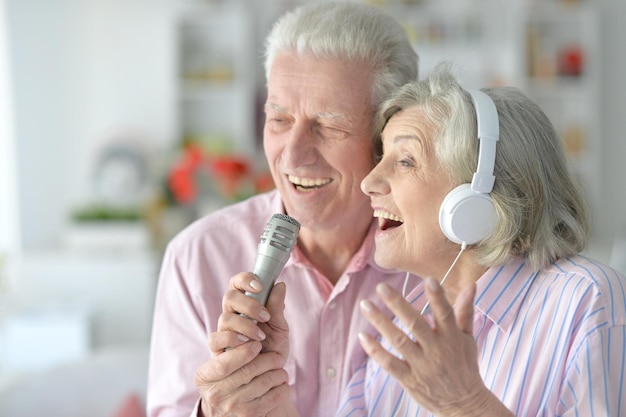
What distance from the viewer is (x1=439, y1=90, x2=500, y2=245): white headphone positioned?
4.33 ft

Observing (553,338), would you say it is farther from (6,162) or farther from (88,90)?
(88,90)

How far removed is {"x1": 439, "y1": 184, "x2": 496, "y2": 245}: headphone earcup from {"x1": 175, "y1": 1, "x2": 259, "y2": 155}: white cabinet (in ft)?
13.1

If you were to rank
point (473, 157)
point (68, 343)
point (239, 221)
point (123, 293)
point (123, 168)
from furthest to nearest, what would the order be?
1. point (123, 168)
2. point (123, 293)
3. point (68, 343)
4. point (239, 221)
5. point (473, 157)

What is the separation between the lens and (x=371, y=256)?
→ 5.62ft

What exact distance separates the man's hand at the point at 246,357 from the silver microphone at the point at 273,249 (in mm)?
15

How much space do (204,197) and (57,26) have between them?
1.68 metres

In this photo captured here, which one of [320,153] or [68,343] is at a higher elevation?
[320,153]

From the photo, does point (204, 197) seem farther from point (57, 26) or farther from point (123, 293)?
point (57, 26)

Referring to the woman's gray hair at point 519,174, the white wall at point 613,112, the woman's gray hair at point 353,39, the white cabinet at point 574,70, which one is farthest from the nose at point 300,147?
the white wall at point 613,112

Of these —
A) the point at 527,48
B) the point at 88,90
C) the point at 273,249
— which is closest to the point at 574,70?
the point at 527,48

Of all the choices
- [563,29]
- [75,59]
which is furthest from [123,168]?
[563,29]

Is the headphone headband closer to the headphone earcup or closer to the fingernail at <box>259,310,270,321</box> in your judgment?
the headphone earcup

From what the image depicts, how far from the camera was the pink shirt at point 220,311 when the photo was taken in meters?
1.67

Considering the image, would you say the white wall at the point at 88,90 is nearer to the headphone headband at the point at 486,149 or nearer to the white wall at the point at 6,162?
the white wall at the point at 6,162
